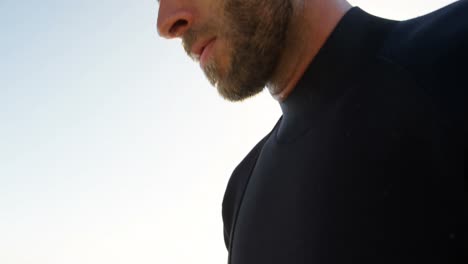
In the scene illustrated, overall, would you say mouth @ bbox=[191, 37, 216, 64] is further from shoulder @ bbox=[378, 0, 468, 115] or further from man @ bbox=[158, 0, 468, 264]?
shoulder @ bbox=[378, 0, 468, 115]

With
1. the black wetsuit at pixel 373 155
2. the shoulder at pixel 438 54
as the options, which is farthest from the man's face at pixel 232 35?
the shoulder at pixel 438 54

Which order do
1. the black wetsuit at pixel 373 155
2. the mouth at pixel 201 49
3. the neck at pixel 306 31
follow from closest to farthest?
the black wetsuit at pixel 373 155 < the neck at pixel 306 31 < the mouth at pixel 201 49

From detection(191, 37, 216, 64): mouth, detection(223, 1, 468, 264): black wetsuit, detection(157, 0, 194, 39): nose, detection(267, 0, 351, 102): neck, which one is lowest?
detection(223, 1, 468, 264): black wetsuit

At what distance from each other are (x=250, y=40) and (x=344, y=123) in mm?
494

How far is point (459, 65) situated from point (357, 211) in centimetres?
44

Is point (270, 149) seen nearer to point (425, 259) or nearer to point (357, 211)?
point (357, 211)

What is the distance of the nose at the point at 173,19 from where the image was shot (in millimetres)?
1676

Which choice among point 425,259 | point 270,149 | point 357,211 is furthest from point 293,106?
point 425,259

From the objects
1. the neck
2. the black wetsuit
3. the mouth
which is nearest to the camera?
the black wetsuit

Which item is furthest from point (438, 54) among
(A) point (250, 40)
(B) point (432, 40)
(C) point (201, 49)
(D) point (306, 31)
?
(C) point (201, 49)

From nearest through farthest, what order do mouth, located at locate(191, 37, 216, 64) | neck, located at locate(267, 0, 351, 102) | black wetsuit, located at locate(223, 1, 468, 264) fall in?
black wetsuit, located at locate(223, 1, 468, 264)
neck, located at locate(267, 0, 351, 102)
mouth, located at locate(191, 37, 216, 64)

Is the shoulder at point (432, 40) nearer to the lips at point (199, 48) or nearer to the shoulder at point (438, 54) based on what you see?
the shoulder at point (438, 54)

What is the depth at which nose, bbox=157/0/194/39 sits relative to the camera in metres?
1.68

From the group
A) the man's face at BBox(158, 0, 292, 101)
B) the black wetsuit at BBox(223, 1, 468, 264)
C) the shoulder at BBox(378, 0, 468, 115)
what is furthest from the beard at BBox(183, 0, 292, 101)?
the shoulder at BBox(378, 0, 468, 115)
